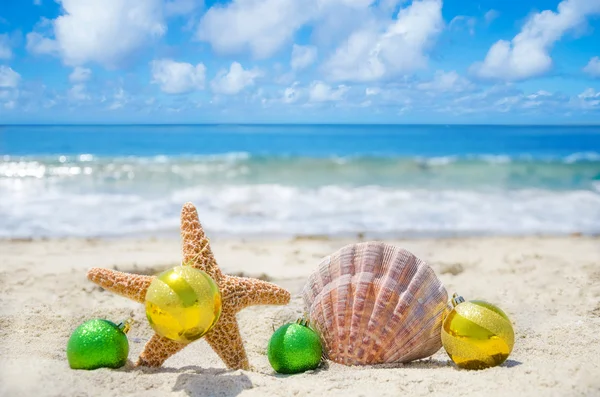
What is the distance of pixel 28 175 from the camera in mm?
19844

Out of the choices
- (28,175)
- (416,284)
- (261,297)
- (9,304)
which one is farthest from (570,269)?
(28,175)

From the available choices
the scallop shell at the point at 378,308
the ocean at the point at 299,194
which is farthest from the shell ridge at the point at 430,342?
the ocean at the point at 299,194

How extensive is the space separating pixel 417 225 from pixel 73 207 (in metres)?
7.28

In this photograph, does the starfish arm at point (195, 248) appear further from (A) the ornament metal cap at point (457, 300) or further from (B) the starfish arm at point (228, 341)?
(A) the ornament metal cap at point (457, 300)

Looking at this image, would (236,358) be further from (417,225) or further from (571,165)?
(571,165)

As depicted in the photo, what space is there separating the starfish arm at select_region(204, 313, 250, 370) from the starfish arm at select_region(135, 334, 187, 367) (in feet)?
0.66

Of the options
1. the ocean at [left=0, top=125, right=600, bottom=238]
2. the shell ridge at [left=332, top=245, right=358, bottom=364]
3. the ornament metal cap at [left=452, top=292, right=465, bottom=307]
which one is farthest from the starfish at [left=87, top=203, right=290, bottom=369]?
the ocean at [left=0, top=125, right=600, bottom=238]

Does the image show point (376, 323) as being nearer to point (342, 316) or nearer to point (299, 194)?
point (342, 316)

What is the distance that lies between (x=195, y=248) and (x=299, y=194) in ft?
39.5

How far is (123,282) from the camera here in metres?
3.37

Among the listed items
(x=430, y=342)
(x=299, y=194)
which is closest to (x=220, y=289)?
(x=430, y=342)

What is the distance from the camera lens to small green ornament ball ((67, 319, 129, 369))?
3215 millimetres

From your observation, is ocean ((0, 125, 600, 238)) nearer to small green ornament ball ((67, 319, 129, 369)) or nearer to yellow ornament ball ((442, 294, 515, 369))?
yellow ornament ball ((442, 294, 515, 369))

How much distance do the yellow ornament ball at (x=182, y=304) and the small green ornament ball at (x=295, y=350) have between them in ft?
1.78
